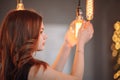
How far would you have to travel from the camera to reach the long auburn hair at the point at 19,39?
105cm

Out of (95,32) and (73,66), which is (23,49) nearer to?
(73,66)

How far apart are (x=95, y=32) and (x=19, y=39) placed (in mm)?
1803

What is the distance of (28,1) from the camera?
2.71 m

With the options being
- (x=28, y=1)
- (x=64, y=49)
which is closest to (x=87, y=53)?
(x=28, y=1)

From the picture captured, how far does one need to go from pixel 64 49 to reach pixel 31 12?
517mm

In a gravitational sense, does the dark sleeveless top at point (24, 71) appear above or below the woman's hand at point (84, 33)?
below

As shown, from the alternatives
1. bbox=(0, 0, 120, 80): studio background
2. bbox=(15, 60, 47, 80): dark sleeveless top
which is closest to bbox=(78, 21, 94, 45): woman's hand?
bbox=(15, 60, 47, 80): dark sleeveless top

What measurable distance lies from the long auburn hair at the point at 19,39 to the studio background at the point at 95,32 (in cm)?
166

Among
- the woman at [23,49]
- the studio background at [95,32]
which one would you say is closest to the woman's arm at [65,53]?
the woman at [23,49]

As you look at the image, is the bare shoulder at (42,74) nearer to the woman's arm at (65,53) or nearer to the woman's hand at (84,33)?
the woman's hand at (84,33)

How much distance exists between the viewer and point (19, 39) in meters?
1.06

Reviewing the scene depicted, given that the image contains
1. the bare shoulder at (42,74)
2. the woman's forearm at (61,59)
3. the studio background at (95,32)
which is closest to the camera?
the bare shoulder at (42,74)

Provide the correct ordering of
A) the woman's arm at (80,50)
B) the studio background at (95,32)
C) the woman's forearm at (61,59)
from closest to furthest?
the woman's arm at (80,50) → the woman's forearm at (61,59) → the studio background at (95,32)

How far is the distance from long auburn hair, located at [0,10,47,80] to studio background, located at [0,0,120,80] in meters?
1.66
